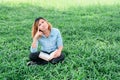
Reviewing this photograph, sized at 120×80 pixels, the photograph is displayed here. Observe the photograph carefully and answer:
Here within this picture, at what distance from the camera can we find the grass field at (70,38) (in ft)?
17.8

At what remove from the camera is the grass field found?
5430mm

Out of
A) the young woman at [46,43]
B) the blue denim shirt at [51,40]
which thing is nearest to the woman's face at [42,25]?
the young woman at [46,43]

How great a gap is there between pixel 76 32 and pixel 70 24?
0.87m

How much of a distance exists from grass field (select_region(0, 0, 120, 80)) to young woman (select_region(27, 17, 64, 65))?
0.51 feet

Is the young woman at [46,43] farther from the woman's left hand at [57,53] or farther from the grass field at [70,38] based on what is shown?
the grass field at [70,38]

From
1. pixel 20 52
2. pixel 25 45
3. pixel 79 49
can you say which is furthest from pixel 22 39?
pixel 79 49

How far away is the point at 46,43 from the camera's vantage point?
5770mm

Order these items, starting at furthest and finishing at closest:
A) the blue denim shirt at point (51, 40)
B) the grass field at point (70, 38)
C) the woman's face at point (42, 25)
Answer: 1. the blue denim shirt at point (51, 40)
2. the woman's face at point (42, 25)
3. the grass field at point (70, 38)

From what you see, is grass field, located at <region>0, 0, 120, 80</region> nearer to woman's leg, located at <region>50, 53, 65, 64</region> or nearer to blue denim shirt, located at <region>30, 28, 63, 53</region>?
woman's leg, located at <region>50, 53, 65, 64</region>

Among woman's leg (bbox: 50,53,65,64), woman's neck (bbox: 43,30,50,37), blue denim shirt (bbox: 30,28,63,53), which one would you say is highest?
woman's neck (bbox: 43,30,50,37)

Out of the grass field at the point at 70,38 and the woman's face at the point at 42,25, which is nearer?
the grass field at the point at 70,38

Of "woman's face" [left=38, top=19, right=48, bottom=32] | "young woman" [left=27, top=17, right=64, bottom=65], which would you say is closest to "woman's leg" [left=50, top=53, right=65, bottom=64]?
"young woman" [left=27, top=17, right=64, bottom=65]

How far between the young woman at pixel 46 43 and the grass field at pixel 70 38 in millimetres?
154

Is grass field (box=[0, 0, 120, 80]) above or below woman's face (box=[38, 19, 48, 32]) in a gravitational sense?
below
